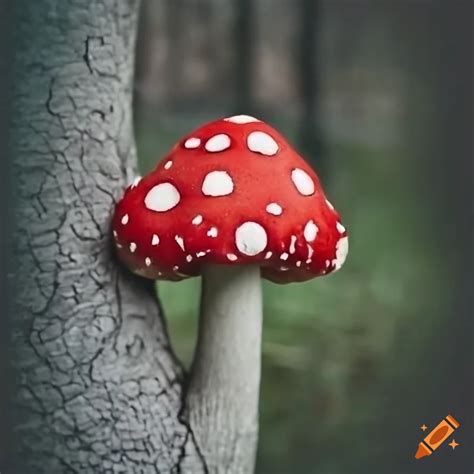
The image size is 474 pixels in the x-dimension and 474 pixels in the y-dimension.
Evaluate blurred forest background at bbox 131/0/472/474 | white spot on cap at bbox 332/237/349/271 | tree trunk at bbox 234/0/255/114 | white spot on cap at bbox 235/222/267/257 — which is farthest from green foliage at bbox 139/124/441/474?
white spot on cap at bbox 235/222/267/257

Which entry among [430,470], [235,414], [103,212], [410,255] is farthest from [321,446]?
[103,212]

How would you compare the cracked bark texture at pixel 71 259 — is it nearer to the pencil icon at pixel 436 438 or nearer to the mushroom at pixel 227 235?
the mushroom at pixel 227 235

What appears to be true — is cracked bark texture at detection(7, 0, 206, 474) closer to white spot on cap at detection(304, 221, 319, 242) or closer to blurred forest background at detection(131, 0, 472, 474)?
white spot on cap at detection(304, 221, 319, 242)

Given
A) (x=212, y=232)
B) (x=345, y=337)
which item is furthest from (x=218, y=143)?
(x=345, y=337)

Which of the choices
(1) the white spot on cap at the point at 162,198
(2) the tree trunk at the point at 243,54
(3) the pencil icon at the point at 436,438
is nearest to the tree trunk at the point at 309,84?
(2) the tree trunk at the point at 243,54

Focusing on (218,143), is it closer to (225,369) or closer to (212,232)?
(212,232)

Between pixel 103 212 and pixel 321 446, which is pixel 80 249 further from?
pixel 321 446

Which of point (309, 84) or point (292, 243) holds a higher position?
point (309, 84)
